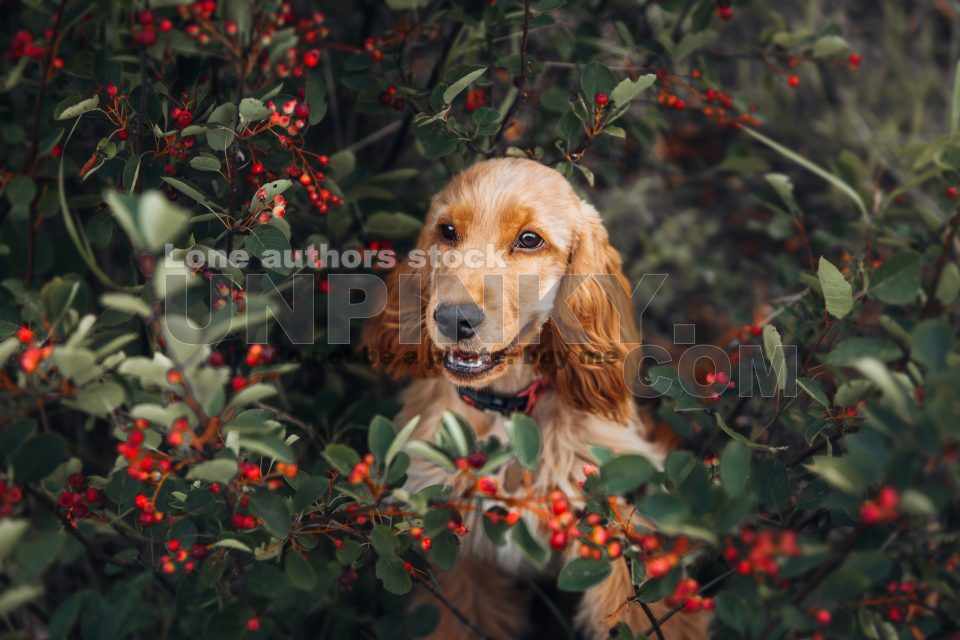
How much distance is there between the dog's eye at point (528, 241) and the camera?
2113mm

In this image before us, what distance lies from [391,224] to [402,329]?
342 millimetres

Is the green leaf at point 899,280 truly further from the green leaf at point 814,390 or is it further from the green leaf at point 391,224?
the green leaf at point 391,224

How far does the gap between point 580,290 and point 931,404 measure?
1092 millimetres

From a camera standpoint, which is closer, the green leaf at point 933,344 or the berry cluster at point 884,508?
the berry cluster at point 884,508

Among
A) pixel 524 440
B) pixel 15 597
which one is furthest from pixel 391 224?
pixel 15 597

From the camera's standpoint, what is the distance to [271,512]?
1543mm

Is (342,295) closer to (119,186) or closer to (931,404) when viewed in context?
(119,186)

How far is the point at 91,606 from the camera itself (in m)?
1.57

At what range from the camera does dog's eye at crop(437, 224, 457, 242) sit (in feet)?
7.11

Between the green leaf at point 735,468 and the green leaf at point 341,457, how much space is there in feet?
2.46

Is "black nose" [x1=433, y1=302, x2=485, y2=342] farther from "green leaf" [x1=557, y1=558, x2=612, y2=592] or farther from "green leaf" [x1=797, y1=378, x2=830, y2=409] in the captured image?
"green leaf" [x1=797, y1=378, x2=830, y2=409]

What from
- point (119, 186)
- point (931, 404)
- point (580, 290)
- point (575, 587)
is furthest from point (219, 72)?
point (931, 404)

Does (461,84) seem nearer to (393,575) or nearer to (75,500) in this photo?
(393,575)

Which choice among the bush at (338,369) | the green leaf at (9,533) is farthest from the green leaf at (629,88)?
the green leaf at (9,533)
